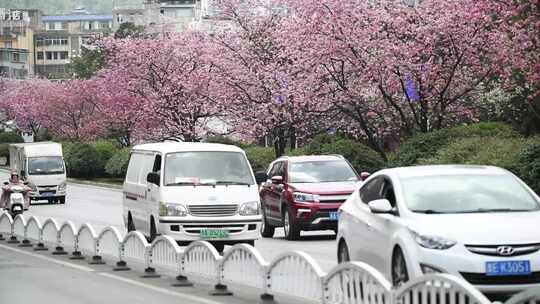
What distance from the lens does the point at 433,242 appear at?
11.2 meters

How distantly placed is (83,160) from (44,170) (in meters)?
24.4

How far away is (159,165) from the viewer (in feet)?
70.0

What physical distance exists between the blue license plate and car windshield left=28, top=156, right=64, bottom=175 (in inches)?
1596

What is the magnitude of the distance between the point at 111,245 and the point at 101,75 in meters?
68.4

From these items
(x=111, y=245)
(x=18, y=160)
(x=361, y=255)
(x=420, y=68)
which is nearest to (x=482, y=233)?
(x=361, y=255)

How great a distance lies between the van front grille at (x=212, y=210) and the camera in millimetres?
20328

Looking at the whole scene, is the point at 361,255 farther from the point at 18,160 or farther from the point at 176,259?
the point at 18,160

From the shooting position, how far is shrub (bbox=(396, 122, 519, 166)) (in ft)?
100

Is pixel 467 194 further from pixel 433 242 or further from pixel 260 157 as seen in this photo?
pixel 260 157

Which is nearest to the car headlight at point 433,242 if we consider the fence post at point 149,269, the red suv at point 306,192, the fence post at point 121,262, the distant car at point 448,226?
the distant car at point 448,226

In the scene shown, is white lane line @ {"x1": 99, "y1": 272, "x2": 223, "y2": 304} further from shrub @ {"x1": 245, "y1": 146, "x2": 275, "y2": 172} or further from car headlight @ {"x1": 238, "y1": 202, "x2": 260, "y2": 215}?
shrub @ {"x1": 245, "y1": 146, "x2": 275, "y2": 172}

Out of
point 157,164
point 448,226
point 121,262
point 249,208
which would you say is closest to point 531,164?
point 249,208

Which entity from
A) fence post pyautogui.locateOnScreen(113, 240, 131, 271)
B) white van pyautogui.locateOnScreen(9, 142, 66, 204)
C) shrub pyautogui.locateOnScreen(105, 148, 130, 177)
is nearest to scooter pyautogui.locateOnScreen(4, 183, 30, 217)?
fence post pyautogui.locateOnScreen(113, 240, 131, 271)

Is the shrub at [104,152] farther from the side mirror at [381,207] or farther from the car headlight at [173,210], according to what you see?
the side mirror at [381,207]
